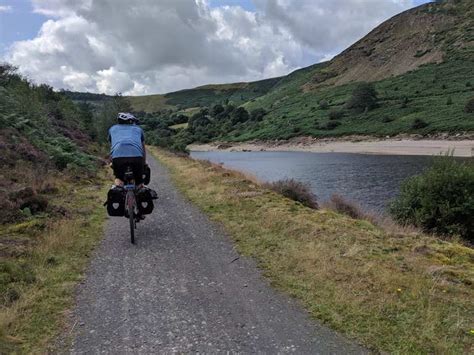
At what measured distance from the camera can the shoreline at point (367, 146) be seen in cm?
5664

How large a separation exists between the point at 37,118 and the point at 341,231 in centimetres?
2918

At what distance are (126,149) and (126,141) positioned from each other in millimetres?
170

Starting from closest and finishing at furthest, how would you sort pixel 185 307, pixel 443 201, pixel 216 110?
pixel 185 307, pixel 443 201, pixel 216 110

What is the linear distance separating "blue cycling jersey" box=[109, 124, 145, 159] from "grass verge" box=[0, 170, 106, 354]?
79.4 inches

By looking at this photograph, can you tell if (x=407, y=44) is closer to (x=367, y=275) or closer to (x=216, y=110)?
(x=216, y=110)

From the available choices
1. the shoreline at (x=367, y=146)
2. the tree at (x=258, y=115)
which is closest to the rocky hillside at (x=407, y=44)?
the tree at (x=258, y=115)

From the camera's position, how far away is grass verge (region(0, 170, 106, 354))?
4.95 metres

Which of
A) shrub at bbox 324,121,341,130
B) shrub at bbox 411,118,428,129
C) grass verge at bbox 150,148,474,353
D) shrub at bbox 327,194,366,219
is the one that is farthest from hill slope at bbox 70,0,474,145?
grass verge at bbox 150,148,474,353

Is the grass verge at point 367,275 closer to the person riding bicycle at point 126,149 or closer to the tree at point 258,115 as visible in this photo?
the person riding bicycle at point 126,149

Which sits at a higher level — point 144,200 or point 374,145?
point 144,200

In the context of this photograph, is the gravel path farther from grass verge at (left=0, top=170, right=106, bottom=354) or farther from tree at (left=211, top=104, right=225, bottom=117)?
tree at (left=211, top=104, right=225, bottom=117)

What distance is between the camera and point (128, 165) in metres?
8.98

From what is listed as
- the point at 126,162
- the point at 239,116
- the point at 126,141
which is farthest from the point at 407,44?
the point at 126,162

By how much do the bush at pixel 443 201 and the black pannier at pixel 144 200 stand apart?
9.81 metres
